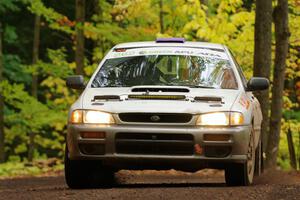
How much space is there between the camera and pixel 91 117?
9.79 metres

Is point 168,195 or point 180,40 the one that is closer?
point 168,195

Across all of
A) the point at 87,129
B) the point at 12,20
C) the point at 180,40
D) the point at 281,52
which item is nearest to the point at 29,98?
the point at 12,20

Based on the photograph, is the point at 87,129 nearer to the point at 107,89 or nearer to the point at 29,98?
the point at 107,89

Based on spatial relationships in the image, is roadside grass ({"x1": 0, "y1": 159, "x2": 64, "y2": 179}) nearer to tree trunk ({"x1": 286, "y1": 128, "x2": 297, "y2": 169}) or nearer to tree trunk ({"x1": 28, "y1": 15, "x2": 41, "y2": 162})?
tree trunk ({"x1": 286, "y1": 128, "x2": 297, "y2": 169})

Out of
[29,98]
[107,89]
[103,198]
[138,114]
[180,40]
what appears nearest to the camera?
[103,198]

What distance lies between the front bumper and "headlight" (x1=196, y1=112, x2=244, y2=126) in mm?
56

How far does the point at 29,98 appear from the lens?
28.1 m

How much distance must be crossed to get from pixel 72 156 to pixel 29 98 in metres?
18.4

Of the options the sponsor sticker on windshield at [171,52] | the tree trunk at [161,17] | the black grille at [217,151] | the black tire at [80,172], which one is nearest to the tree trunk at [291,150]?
the tree trunk at [161,17]

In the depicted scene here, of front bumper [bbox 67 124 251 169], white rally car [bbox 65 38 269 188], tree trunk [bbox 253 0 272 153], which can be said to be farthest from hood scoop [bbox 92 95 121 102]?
tree trunk [bbox 253 0 272 153]

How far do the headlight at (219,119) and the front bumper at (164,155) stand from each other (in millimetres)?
56

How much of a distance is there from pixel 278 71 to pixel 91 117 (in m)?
9.96

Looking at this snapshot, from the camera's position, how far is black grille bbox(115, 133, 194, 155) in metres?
9.62

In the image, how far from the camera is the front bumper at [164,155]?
9617mm
